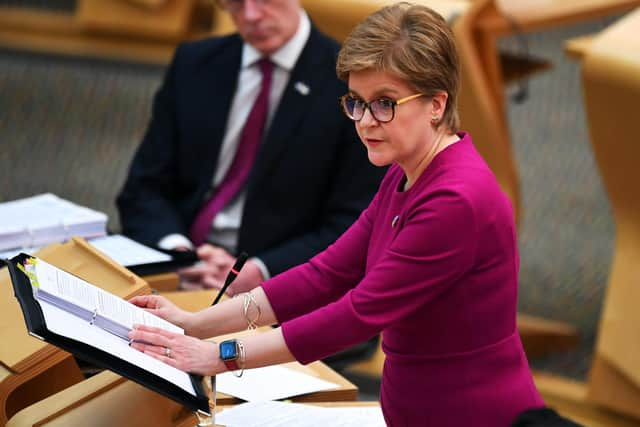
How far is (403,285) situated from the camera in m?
1.51

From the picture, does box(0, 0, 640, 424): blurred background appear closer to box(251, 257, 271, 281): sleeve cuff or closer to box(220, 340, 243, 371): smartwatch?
box(251, 257, 271, 281): sleeve cuff

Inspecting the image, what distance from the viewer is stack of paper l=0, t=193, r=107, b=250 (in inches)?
92.6

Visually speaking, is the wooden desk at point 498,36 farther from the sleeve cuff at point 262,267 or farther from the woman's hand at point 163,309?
the woman's hand at point 163,309

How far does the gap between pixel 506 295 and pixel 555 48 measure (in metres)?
6.78

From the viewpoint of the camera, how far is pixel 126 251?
2.38 metres

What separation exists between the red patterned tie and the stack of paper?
1.49 ft

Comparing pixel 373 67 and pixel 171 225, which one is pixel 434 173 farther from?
pixel 171 225

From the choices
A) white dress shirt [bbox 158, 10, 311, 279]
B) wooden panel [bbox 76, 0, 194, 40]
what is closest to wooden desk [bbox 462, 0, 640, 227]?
white dress shirt [bbox 158, 10, 311, 279]

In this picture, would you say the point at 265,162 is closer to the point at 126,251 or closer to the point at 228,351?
the point at 126,251

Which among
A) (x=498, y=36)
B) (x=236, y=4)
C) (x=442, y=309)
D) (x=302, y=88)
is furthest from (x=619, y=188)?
(x=442, y=309)

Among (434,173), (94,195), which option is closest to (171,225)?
(434,173)

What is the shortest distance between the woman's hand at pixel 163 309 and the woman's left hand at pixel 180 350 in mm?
160

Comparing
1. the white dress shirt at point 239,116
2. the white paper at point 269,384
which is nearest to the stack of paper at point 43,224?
the white dress shirt at point 239,116

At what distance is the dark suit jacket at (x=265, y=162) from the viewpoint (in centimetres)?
275
